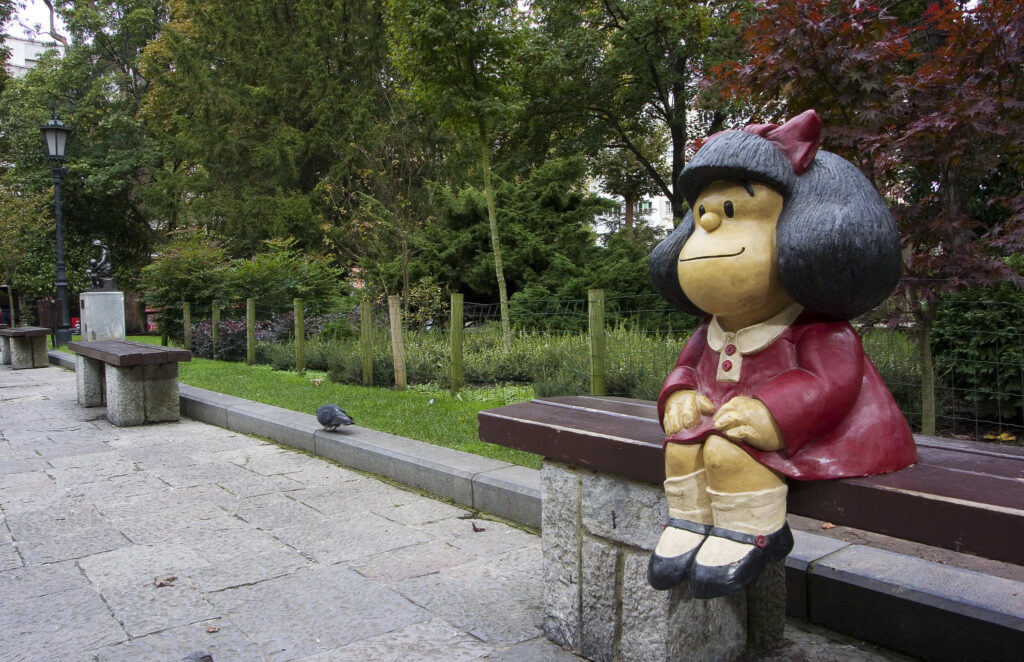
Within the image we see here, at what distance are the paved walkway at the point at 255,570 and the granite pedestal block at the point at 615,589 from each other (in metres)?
0.20

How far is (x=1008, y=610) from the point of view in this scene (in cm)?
238

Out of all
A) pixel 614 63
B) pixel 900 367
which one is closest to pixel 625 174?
pixel 614 63

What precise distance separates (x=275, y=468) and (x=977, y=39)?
5356 millimetres

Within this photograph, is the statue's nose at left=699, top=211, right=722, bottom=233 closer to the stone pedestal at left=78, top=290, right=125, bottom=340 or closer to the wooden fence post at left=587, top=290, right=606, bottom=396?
the wooden fence post at left=587, top=290, right=606, bottom=396

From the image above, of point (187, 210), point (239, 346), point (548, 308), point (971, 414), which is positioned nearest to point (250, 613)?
point (971, 414)

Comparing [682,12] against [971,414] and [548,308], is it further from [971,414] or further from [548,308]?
[971,414]

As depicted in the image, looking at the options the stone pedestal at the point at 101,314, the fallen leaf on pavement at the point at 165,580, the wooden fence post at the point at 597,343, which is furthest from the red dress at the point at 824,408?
the stone pedestal at the point at 101,314

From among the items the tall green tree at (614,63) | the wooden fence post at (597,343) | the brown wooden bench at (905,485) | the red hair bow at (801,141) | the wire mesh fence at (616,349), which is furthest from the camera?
the tall green tree at (614,63)

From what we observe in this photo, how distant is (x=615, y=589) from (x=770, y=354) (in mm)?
1018

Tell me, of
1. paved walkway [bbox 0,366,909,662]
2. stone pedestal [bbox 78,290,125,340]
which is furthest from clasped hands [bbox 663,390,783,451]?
stone pedestal [bbox 78,290,125,340]

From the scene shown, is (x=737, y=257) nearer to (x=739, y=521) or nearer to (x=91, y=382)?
(x=739, y=521)

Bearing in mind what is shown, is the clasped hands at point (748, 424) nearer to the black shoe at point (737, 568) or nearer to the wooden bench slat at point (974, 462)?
the black shoe at point (737, 568)

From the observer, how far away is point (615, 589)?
2.47 m

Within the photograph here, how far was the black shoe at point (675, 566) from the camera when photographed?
1870mm
